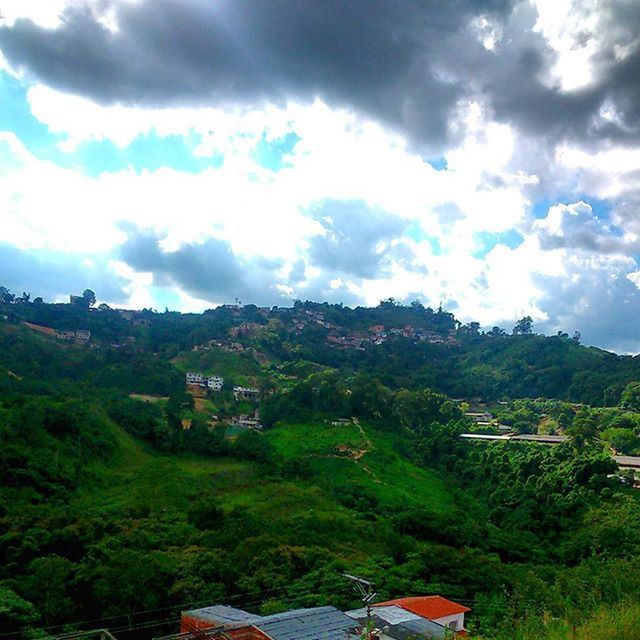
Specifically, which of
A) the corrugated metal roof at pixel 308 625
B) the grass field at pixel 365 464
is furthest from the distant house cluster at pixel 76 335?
the corrugated metal roof at pixel 308 625

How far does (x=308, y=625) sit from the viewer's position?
53.4ft

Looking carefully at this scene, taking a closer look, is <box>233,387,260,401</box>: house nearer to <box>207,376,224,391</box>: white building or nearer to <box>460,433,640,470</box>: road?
<box>207,376,224,391</box>: white building

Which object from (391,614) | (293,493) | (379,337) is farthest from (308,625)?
(379,337)

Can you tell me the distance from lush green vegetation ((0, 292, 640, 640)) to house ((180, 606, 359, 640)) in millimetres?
3393

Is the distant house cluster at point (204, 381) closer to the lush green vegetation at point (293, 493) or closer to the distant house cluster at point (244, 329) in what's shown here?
the lush green vegetation at point (293, 493)

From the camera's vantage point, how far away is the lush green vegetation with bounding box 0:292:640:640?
813 inches

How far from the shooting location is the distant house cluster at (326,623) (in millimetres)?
15461

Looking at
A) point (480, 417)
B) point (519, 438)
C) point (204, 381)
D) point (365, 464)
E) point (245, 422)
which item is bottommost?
point (365, 464)

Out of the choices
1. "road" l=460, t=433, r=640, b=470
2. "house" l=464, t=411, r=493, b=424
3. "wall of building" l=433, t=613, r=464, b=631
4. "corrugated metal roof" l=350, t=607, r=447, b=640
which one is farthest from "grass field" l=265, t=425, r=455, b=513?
"corrugated metal roof" l=350, t=607, r=447, b=640

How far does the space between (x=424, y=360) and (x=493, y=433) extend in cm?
4300

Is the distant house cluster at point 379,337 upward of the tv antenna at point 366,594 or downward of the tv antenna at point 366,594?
upward

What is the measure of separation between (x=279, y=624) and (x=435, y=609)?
21.5 feet

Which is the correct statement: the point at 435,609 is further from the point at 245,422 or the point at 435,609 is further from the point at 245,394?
the point at 245,394

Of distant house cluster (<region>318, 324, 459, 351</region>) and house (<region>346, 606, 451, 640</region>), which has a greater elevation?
distant house cluster (<region>318, 324, 459, 351</region>)
